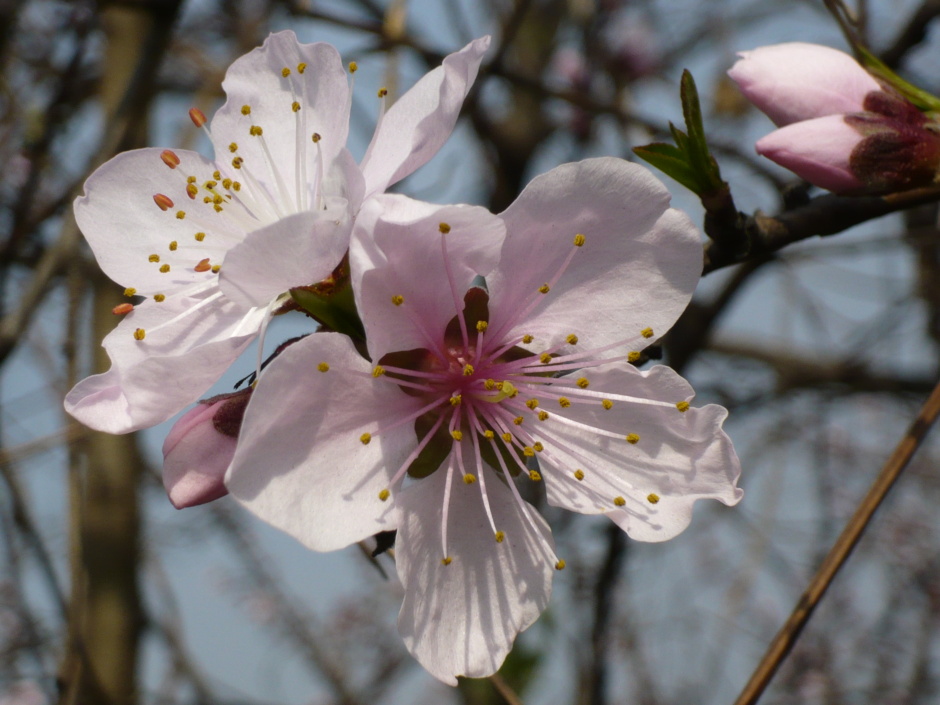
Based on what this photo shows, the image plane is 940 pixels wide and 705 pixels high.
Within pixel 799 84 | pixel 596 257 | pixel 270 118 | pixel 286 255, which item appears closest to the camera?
pixel 286 255

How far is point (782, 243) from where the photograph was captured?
1.06 m

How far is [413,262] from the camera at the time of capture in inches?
34.3

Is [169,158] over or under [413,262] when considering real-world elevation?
over

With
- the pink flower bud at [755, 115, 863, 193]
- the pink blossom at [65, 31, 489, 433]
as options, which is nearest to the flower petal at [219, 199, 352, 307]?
the pink blossom at [65, 31, 489, 433]

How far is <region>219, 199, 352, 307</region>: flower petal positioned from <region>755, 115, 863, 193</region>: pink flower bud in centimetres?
52

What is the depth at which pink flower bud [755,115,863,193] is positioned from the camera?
0.99m

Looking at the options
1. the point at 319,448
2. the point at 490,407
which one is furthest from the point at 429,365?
the point at 319,448

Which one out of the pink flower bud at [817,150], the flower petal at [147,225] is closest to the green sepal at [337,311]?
the flower petal at [147,225]

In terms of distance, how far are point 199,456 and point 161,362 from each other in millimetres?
116

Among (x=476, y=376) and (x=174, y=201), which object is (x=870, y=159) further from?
(x=174, y=201)

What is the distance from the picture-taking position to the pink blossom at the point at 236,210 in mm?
833

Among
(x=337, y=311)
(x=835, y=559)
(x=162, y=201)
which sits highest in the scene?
(x=162, y=201)

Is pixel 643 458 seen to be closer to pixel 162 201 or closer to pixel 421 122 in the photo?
pixel 421 122

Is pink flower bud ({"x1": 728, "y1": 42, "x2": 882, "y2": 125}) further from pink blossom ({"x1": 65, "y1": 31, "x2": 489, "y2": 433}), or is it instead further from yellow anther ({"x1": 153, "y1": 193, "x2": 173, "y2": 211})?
yellow anther ({"x1": 153, "y1": 193, "x2": 173, "y2": 211})
